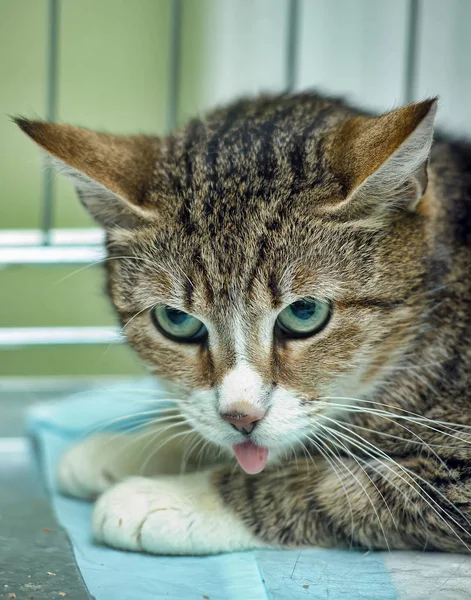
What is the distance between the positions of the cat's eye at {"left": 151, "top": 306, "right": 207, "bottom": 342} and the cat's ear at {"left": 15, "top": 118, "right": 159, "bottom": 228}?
0.59ft

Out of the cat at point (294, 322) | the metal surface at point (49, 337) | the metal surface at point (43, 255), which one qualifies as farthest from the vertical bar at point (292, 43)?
the cat at point (294, 322)

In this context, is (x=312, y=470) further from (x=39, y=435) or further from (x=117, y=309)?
(x=39, y=435)

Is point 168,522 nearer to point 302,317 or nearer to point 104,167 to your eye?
point 302,317

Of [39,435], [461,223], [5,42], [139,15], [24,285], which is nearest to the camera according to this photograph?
[461,223]

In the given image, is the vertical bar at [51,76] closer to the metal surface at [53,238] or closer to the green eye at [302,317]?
the metal surface at [53,238]

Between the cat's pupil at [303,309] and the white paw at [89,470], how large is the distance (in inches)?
23.9

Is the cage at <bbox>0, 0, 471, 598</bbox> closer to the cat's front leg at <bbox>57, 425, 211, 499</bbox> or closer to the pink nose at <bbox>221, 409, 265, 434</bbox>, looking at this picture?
the cat's front leg at <bbox>57, 425, 211, 499</bbox>

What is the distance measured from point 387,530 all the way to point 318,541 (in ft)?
0.43

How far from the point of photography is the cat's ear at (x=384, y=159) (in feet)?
4.79

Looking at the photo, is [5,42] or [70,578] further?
[5,42]

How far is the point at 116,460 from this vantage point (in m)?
1.97

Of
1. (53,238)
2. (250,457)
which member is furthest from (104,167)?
(53,238)

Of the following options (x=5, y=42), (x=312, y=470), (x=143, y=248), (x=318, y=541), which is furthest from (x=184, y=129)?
(x=5, y=42)

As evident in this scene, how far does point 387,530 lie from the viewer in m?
1.66
